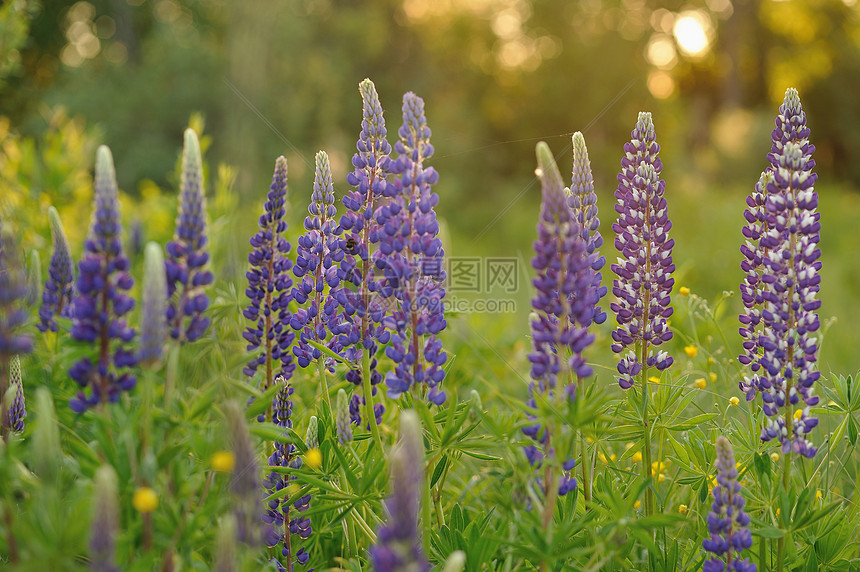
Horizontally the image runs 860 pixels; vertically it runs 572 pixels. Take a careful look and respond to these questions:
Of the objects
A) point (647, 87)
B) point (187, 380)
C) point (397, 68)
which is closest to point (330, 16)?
point (397, 68)

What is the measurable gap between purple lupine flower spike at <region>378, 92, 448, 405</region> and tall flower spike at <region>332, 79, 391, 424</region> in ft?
0.54

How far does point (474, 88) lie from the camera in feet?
75.6

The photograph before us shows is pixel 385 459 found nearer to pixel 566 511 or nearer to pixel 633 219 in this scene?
pixel 566 511

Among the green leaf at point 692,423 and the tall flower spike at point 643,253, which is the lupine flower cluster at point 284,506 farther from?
the green leaf at point 692,423

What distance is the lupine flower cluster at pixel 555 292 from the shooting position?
1.88 metres

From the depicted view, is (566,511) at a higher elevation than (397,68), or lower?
lower

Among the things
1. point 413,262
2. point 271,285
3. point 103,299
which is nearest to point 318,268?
point 271,285

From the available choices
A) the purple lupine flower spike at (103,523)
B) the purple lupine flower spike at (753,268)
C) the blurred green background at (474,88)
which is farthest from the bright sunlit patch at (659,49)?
the purple lupine flower spike at (103,523)

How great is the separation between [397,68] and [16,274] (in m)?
21.2

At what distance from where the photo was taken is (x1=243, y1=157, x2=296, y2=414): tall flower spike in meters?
2.53

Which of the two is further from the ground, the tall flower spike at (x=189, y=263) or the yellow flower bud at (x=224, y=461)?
the tall flower spike at (x=189, y=263)

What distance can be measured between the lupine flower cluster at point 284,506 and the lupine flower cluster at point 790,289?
1.64 meters

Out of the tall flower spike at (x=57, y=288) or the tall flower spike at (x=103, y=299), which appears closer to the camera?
the tall flower spike at (x=103, y=299)

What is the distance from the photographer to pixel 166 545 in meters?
1.67
